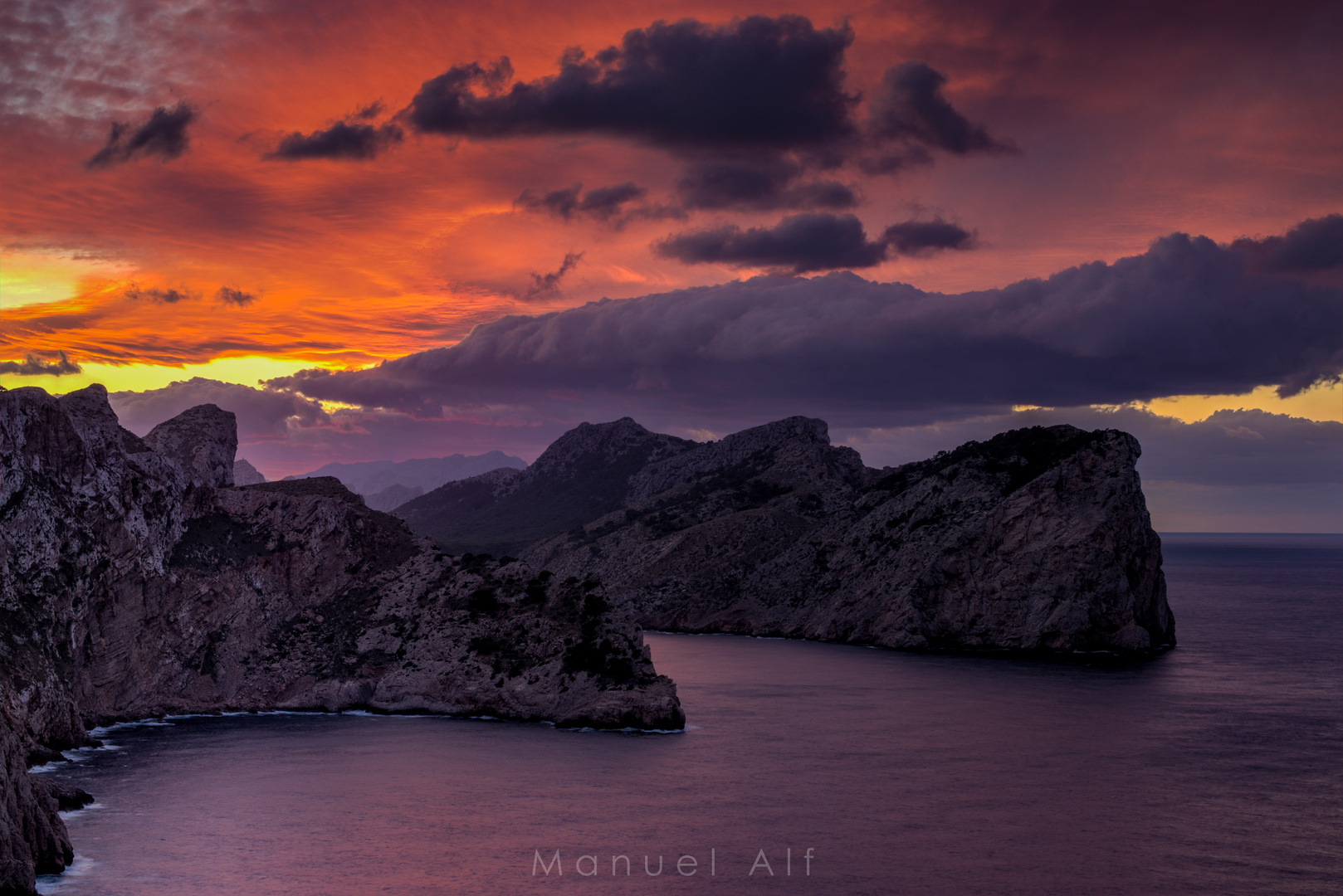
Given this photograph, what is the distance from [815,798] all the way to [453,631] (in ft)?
172

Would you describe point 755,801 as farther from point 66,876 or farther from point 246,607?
point 246,607

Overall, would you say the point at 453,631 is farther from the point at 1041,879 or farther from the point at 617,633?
the point at 1041,879

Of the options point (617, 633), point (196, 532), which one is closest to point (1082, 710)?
point (617, 633)

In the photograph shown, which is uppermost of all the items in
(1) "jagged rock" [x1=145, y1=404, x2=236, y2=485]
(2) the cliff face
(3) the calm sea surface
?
(1) "jagged rock" [x1=145, y1=404, x2=236, y2=485]

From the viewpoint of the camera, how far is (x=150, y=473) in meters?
125

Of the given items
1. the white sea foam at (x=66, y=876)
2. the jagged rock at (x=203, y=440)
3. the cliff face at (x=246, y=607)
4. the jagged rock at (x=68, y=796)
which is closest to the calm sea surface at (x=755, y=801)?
the white sea foam at (x=66, y=876)

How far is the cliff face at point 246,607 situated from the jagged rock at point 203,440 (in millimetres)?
872

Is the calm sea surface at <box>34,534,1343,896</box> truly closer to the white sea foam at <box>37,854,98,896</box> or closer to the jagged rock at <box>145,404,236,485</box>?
the white sea foam at <box>37,854,98,896</box>

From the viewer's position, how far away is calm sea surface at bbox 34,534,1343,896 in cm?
6469

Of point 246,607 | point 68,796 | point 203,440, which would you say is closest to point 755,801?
point 68,796

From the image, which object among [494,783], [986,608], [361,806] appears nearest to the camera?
[361,806]

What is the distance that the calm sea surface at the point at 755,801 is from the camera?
212 ft

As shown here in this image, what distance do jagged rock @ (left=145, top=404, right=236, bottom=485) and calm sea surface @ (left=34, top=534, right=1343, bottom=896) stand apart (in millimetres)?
36264

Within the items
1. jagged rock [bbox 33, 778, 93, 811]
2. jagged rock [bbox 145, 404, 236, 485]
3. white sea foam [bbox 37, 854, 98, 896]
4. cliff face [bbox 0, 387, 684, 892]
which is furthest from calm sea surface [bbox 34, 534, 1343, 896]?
jagged rock [bbox 145, 404, 236, 485]
